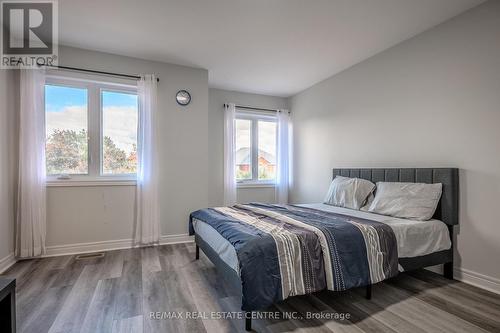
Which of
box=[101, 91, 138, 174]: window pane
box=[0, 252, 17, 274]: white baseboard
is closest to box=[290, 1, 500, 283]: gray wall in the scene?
box=[101, 91, 138, 174]: window pane

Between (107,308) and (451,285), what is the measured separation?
10.4ft

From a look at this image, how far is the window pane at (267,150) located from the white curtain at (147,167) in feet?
7.72

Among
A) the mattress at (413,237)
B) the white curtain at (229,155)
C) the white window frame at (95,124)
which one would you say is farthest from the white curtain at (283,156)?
the white window frame at (95,124)

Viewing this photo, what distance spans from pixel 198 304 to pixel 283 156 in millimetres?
3767

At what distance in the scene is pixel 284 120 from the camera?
5.42 metres

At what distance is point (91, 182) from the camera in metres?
3.42

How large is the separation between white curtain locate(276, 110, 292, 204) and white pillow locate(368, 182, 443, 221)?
2.45 metres

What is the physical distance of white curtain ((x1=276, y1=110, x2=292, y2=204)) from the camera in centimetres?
538

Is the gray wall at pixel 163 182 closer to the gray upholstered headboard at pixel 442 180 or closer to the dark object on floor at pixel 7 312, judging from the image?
the dark object on floor at pixel 7 312

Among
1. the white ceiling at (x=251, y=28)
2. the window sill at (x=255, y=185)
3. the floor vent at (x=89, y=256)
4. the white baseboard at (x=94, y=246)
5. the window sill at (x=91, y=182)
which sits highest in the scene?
the white ceiling at (x=251, y=28)

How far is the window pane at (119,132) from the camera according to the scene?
11.8 feet

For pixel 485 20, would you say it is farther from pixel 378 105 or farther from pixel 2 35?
pixel 2 35

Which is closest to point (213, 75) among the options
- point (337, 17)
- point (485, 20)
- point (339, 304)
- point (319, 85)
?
point (319, 85)

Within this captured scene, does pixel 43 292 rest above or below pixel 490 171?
below
